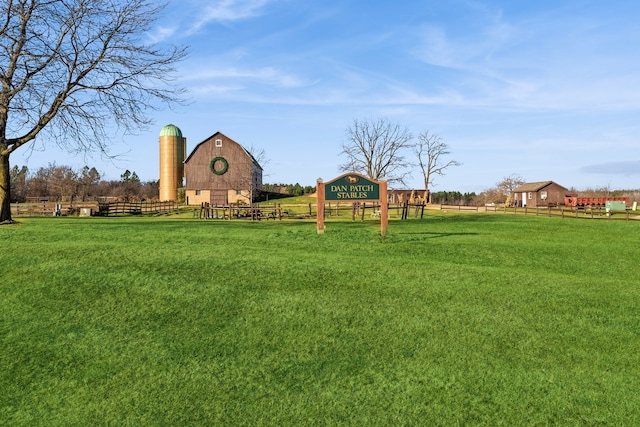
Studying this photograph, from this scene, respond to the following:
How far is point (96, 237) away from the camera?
52.3 ft

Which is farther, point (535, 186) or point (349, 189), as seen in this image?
point (535, 186)

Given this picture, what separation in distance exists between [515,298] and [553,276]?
8.87 ft

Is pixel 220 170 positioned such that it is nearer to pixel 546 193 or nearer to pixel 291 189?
pixel 291 189

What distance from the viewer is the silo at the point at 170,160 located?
73250 mm

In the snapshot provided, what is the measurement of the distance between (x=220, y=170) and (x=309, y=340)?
6286cm

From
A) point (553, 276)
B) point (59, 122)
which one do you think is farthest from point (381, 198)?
point (59, 122)

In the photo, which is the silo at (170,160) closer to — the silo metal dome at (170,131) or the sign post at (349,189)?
the silo metal dome at (170,131)

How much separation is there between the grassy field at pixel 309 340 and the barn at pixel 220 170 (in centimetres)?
5517

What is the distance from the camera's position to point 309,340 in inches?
298

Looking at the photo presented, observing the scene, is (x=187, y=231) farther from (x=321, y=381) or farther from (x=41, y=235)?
(x=321, y=381)

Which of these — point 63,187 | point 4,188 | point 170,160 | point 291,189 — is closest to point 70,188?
point 63,187

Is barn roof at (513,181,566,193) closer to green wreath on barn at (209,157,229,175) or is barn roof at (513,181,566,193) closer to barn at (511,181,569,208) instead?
barn at (511,181,569,208)

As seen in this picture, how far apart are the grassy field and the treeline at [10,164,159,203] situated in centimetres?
5905

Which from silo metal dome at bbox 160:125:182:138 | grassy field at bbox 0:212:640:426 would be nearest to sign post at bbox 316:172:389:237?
grassy field at bbox 0:212:640:426
